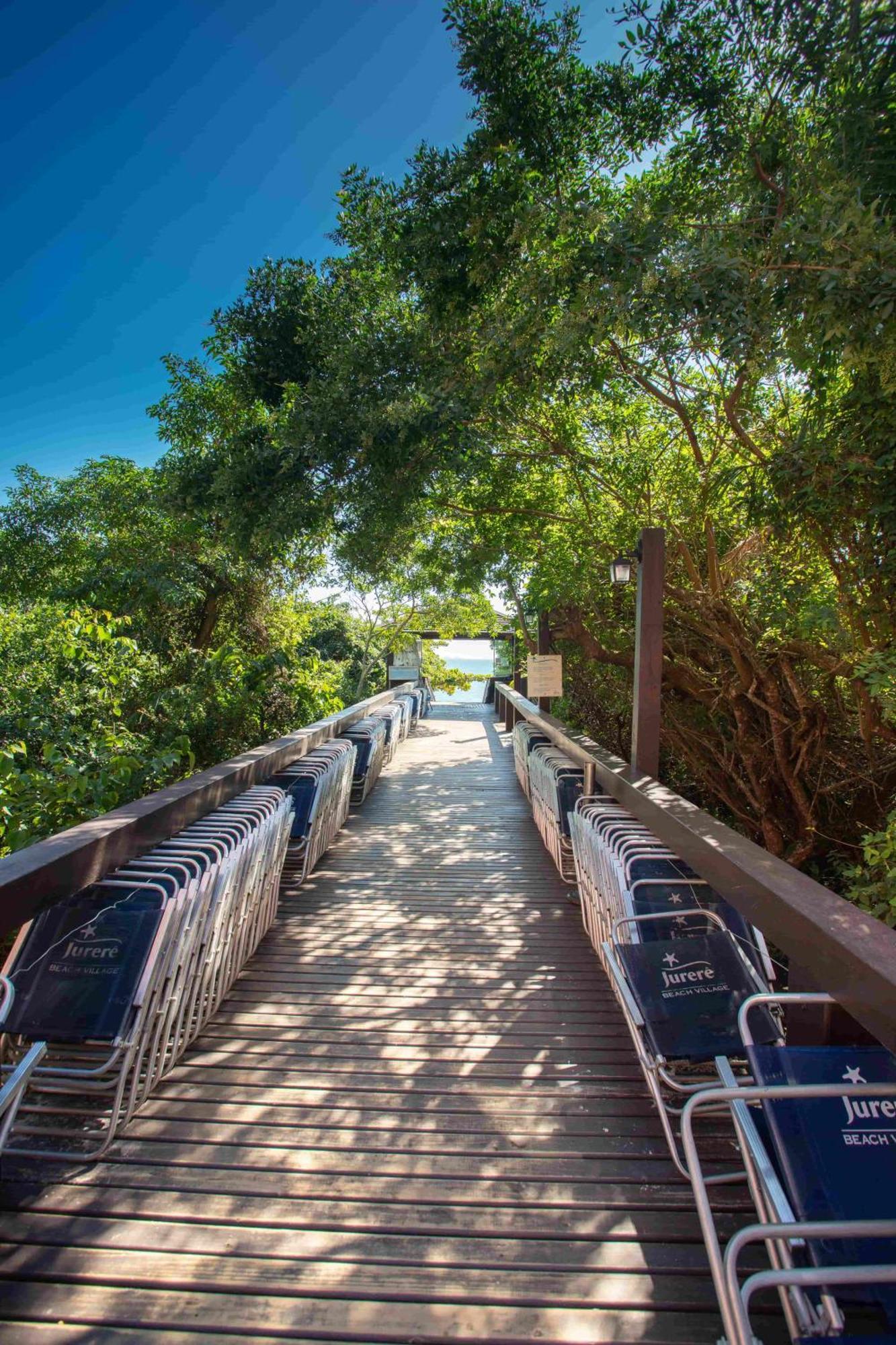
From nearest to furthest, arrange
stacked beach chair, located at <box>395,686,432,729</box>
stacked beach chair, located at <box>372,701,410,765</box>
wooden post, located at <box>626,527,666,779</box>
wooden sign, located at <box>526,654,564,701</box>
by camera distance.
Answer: wooden post, located at <box>626,527,666,779</box> → wooden sign, located at <box>526,654,564,701</box> → stacked beach chair, located at <box>372,701,410,765</box> → stacked beach chair, located at <box>395,686,432,729</box>

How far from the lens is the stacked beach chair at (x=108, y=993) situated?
1.92 metres

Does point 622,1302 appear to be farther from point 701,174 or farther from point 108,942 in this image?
point 701,174

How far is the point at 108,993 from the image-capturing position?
199cm

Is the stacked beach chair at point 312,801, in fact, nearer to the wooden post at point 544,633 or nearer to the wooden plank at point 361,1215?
the wooden plank at point 361,1215

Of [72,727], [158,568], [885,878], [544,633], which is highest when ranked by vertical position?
[158,568]

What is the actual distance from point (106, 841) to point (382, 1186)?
1425 mm

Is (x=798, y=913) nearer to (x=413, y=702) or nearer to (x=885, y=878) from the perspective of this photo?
(x=885, y=878)

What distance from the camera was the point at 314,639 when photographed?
1853cm

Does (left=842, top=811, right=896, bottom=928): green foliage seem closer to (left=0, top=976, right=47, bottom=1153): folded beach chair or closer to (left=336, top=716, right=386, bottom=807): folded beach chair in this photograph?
(left=0, top=976, right=47, bottom=1153): folded beach chair

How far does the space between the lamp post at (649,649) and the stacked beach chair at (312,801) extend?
6.65 ft

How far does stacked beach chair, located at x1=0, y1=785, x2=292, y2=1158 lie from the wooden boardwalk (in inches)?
4.8

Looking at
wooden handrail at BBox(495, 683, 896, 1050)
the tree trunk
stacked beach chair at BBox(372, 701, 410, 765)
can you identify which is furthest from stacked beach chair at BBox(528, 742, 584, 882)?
the tree trunk

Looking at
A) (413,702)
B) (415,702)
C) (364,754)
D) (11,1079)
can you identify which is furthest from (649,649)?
(415,702)

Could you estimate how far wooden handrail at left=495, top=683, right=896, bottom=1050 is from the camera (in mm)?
1445
